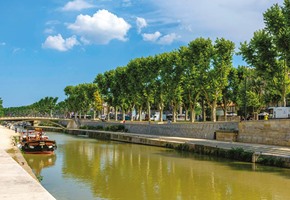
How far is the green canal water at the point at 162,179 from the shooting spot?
19.9m

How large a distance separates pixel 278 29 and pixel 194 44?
66.4 feet

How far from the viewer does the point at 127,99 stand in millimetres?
86812

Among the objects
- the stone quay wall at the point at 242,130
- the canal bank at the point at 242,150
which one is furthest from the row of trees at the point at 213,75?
the canal bank at the point at 242,150

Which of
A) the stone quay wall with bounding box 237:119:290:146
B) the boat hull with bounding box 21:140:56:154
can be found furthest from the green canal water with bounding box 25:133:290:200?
the stone quay wall with bounding box 237:119:290:146

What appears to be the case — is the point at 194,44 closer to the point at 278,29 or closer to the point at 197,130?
the point at 197,130

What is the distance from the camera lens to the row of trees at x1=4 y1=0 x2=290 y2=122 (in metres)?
39.1

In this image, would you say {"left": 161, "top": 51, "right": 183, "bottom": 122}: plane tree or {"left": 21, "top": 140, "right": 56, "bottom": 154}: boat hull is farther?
{"left": 161, "top": 51, "right": 183, "bottom": 122}: plane tree

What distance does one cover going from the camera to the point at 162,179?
2494 centimetres

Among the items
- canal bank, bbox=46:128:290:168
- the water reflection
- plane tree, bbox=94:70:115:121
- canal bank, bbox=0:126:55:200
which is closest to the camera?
canal bank, bbox=0:126:55:200

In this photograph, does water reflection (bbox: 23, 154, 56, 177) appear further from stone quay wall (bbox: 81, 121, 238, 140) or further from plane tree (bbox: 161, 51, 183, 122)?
Answer: plane tree (bbox: 161, 51, 183, 122)

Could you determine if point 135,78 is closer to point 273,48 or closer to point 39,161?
point 273,48

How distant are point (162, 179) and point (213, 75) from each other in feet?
107

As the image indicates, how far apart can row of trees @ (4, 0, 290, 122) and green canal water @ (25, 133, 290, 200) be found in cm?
1359

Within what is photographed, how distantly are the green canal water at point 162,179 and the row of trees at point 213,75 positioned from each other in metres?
13.6
